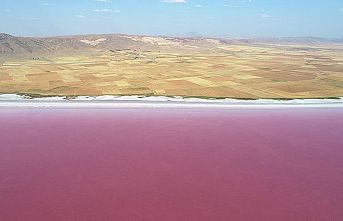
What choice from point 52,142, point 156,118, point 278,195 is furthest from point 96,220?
point 156,118

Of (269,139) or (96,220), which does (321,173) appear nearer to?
(269,139)

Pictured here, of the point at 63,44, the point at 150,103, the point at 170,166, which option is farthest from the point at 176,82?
the point at 63,44

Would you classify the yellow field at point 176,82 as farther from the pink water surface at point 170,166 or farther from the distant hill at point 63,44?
the distant hill at point 63,44

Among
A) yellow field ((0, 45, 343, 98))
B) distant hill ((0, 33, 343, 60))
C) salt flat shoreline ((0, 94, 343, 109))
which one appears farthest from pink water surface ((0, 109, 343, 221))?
distant hill ((0, 33, 343, 60))

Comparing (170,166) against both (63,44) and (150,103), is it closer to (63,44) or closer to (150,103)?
(150,103)

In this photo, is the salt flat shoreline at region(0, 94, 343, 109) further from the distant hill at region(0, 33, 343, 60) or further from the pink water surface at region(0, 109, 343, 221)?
the distant hill at region(0, 33, 343, 60)

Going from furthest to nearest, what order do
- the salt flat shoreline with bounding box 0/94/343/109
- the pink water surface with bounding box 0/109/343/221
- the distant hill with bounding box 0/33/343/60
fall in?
the distant hill with bounding box 0/33/343/60 < the salt flat shoreline with bounding box 0/94/343/109 < the pink water surface with bounding box 0/109/343/221
